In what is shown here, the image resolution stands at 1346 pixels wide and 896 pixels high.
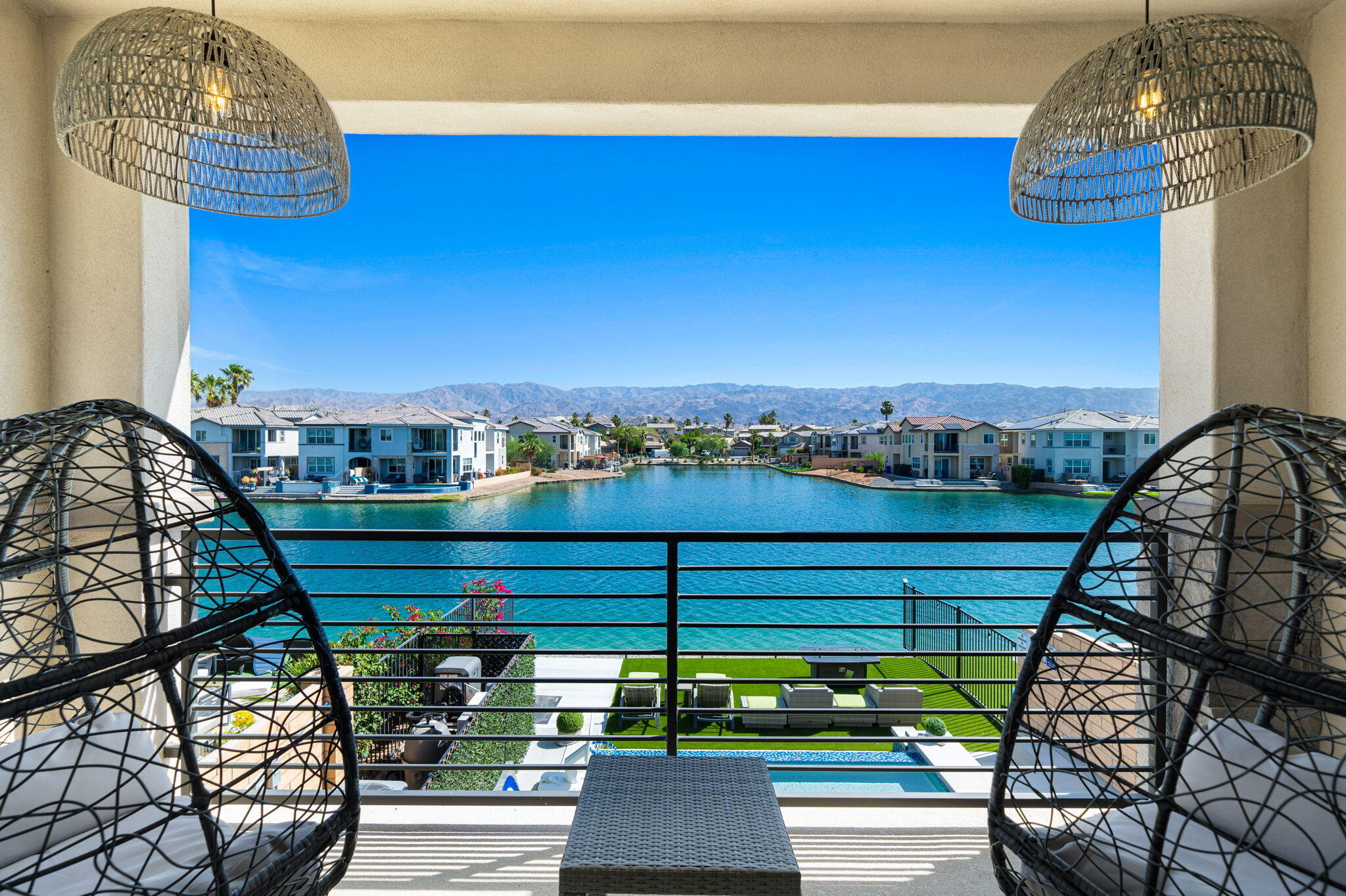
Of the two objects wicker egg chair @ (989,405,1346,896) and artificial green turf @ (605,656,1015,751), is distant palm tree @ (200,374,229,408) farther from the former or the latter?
wicker egg chair @ (989,405,1346,896)

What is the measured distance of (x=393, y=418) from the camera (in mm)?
14047

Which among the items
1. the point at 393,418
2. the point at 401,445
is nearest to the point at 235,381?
the point at 393,418

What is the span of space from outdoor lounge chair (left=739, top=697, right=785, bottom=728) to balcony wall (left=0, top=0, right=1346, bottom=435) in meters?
7.25

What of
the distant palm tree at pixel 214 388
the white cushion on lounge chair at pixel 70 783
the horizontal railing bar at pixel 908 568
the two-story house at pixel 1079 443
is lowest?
the white cushion on lounge chair at pixel 70 783

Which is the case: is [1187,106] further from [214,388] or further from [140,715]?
[214,388]

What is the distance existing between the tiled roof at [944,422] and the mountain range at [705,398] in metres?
4.56

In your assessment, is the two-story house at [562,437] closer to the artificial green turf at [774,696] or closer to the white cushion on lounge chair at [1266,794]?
the artificial green turf at [774,696]

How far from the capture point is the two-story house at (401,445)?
43.0 feet

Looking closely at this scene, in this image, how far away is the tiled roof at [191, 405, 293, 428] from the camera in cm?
932

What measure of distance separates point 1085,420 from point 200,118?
832cm

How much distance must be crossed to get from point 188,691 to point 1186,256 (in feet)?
10.5

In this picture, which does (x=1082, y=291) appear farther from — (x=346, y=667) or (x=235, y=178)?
(x=235, y=178)

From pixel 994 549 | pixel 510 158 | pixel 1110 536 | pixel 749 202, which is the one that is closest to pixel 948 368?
pixel 749 202

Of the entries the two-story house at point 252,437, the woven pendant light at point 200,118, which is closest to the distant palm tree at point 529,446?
the two-story house at point 252,437
